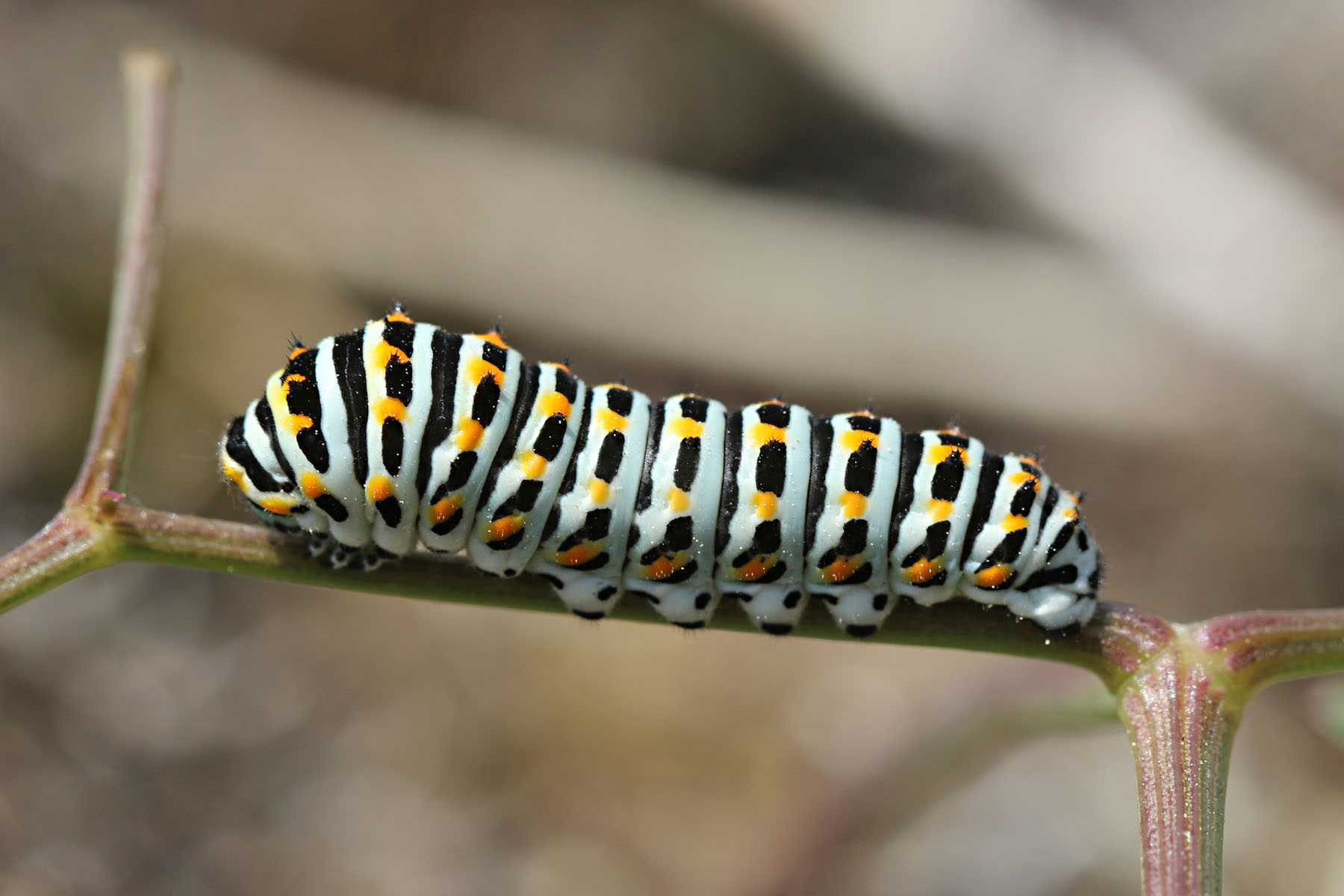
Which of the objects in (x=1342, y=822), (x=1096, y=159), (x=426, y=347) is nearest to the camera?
(x=426, y=347)

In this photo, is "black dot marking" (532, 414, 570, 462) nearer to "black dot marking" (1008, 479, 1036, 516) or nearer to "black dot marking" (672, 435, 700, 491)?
"black dot marking" (672, 435, 700, 491)

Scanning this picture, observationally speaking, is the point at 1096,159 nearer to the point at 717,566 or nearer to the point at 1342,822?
the point at 1342,822

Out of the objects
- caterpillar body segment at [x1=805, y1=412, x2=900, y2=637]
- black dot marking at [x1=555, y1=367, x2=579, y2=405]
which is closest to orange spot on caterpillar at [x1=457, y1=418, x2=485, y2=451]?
black dot marking at [x1=555, y1=367, x2=579, y2=405]

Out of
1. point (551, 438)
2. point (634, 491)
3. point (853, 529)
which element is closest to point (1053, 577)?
point (853, 529)

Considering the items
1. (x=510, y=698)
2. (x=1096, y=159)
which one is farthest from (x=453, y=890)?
(x=1096, y=159)

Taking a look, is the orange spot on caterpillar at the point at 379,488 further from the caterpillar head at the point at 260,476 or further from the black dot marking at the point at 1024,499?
the black dot marking at the point at 1024,499

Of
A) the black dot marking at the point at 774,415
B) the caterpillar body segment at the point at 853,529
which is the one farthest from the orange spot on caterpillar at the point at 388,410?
the caterpillar body segment at the point at 853,529

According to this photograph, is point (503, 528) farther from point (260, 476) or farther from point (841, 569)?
point (841, 569)
